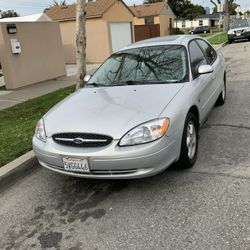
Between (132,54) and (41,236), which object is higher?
(132,54)

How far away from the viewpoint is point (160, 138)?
3424 millimetres

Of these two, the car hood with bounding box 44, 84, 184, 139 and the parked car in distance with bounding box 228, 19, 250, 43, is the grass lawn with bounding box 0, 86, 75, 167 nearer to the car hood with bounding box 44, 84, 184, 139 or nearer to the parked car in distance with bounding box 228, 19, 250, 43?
the car hood with bounding box 44, 84, 184, 139

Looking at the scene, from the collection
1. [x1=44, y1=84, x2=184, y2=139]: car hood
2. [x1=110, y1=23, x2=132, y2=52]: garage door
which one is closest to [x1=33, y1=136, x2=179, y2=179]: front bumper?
[x1=44, y1=84, x2=184, y2=139]: car hood

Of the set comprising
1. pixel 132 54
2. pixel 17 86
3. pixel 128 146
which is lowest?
pixel 17 86

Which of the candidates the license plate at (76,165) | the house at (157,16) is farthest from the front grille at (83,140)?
the house at (157,16)

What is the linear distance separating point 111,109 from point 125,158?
27.9 inches

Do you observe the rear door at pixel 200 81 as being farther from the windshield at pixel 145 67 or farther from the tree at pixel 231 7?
the tree at pixel 231 7

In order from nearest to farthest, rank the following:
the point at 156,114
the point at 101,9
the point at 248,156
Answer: the point at 156,114 → the point at 248,156 → the point at 101,9

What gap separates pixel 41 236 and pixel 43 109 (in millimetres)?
4760

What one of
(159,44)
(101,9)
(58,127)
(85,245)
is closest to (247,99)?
(159,44)

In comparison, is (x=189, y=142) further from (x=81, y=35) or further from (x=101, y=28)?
(x=101, y=28)

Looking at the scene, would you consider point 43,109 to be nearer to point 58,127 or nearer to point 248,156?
point 58,127

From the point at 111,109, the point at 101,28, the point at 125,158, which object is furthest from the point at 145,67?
the point at 101,28

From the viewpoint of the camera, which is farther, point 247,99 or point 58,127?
point 247,99
